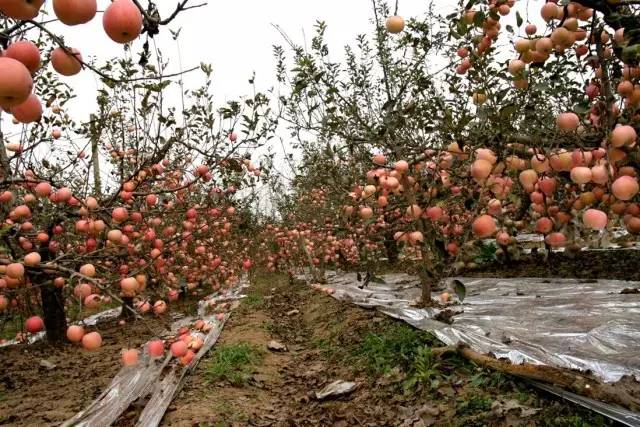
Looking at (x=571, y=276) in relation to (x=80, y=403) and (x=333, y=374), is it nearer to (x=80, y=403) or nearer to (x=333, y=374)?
(x=333, y=374)

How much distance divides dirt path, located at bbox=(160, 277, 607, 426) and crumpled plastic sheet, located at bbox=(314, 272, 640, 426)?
10.7 inches

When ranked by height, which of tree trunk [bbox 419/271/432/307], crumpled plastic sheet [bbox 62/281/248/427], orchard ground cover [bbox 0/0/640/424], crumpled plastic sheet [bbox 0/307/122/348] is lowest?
crumpled plastic sheet [bbox 0/307/122/348]

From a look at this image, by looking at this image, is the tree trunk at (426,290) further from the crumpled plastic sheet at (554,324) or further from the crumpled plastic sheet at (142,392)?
the crumpled plastic sheet at (142,392)

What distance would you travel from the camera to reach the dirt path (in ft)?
10.5

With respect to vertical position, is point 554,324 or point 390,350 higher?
point 554,324

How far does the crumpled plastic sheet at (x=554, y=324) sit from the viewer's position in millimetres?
3496

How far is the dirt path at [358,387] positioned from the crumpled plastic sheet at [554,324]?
0.89 feet

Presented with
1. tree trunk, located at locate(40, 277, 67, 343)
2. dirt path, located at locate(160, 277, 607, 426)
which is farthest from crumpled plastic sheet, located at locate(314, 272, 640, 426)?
tree trunk, located at locate(40, 277, 67, 343)

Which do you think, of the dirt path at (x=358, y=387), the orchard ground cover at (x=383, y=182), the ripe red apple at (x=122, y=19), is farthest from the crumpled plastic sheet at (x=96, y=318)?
the ripe red apple at (x=122, y=19)

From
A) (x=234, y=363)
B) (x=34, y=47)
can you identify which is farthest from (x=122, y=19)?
(x=234, y=363)

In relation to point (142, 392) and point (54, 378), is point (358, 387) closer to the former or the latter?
point (142, 392)

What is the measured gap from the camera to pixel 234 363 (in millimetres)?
5305

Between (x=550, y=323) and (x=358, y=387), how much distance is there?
2.02m

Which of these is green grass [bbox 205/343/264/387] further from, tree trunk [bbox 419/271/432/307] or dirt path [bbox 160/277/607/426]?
tree trunk [bbox 419/271/432/307]
